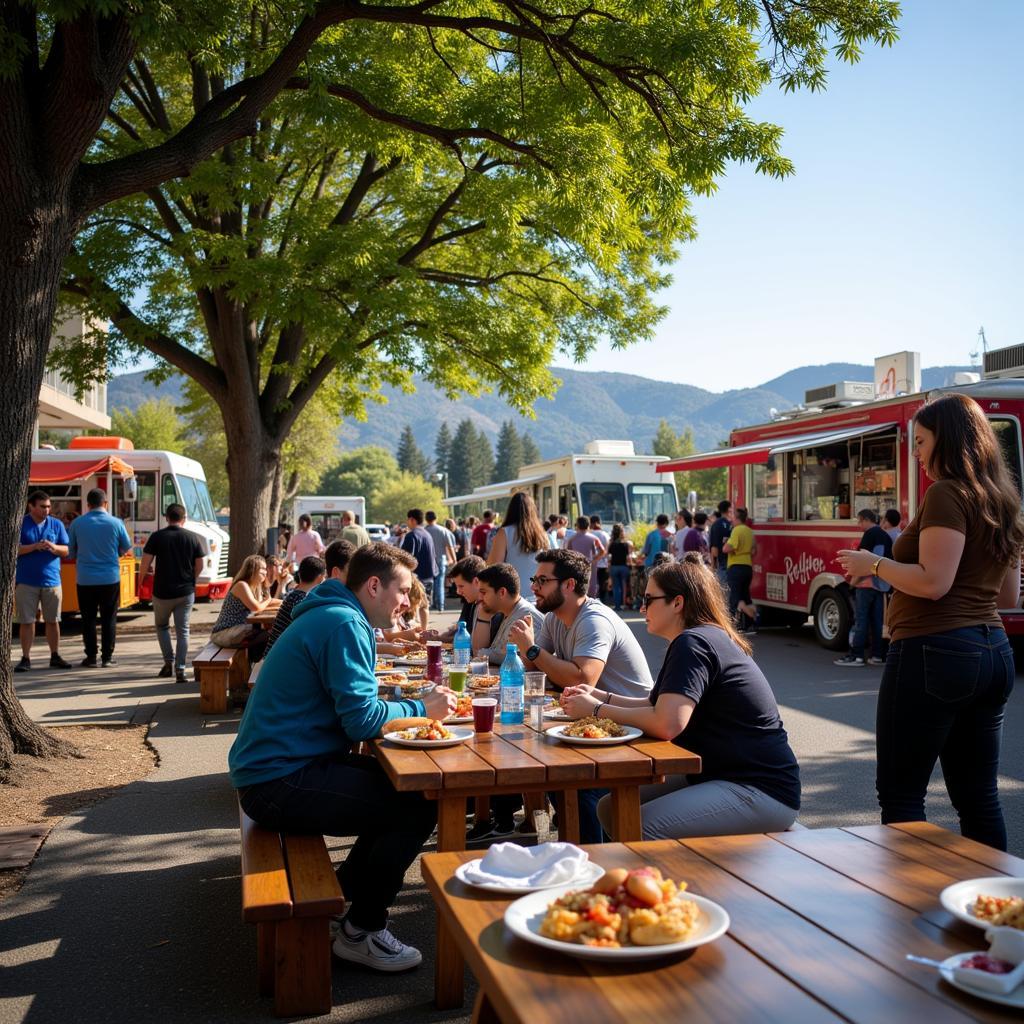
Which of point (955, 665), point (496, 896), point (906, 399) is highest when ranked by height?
point (906, 399)

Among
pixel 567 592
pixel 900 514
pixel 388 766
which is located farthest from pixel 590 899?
pixel 900 514

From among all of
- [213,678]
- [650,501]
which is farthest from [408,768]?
[650,501]

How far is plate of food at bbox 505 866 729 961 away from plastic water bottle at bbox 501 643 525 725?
2391mm

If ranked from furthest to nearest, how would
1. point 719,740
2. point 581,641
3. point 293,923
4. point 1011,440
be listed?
point 1011,440
point 581,641
point 719,740
point 293,923

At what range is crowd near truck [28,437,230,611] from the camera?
18719mm

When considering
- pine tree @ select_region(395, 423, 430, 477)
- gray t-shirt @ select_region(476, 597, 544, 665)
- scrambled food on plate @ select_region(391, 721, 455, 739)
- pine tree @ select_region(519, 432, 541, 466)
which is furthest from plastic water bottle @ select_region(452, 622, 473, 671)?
pine tree @ select_region(395, 423, 430, 477)

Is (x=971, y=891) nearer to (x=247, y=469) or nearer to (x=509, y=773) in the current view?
(x=509, y=773)

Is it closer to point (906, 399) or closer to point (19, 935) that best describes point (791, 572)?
point (906, 399)

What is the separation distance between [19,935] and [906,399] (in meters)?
11.6

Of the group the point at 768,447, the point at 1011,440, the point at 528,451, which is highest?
the point at 528,451

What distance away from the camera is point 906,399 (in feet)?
43.1

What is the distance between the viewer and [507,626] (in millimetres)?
6617

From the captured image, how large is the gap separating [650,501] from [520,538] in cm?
1563

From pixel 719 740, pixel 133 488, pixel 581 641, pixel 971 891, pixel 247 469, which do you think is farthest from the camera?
pixel 133 488
